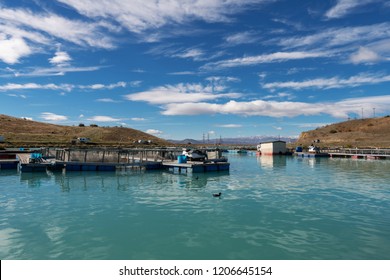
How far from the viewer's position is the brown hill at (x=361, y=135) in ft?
429

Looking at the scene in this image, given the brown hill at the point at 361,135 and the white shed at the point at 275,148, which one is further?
the brown hill at the point at 361,135

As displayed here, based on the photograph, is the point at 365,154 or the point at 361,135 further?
the point at 361,135

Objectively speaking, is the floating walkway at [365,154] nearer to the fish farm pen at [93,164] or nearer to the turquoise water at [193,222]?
the fish farm pen at [93,164]

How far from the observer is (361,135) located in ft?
490

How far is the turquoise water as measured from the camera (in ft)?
46.7

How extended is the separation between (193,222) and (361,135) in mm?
156058

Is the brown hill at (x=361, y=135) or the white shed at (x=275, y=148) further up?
the brown hill at (x=361, y=135)

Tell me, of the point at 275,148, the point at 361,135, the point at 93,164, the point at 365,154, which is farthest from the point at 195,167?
the point at 361,135

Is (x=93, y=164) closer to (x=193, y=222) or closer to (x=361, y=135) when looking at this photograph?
(x=193, y=222)

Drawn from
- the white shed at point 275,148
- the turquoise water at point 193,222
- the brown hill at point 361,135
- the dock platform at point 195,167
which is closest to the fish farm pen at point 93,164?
the dock platform at point 195,167

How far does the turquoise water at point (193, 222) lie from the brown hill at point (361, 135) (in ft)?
360
